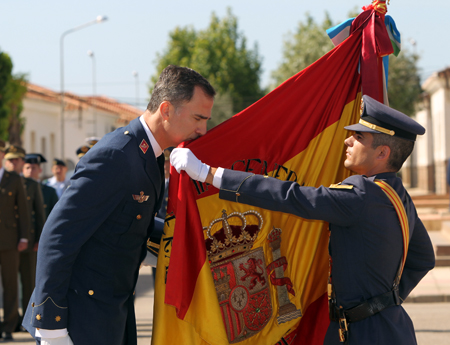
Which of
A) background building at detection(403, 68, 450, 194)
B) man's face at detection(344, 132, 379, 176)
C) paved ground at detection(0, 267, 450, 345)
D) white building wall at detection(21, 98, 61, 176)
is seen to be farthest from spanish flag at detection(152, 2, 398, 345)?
white building wall at detection(21, 98, 61, 176)

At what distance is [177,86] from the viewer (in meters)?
2.76

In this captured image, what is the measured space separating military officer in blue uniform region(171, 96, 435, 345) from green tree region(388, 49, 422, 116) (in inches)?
1131

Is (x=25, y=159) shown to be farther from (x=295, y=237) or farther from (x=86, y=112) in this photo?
(x=86, y=112)

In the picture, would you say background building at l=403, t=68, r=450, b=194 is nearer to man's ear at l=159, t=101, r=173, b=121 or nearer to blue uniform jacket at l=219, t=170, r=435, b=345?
blue uniform jacket at l=219, t=170, r=435, b=345

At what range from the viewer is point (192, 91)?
9.11ft

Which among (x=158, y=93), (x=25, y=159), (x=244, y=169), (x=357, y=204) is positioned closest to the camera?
(x=357, y=204)

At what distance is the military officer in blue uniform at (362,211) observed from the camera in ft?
8.62

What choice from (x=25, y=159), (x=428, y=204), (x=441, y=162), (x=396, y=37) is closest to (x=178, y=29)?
(x=441, y=162)

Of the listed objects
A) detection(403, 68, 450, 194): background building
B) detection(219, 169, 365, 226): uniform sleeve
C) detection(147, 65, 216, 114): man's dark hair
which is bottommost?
detection(219, 169, 365, 226): uniform sleeve

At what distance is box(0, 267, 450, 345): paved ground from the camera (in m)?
6.54

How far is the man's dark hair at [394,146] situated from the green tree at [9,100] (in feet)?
84.8

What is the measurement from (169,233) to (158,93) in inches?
29.9

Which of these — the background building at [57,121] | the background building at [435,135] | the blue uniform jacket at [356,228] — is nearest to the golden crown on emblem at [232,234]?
the blue uniform jacket at [356,228]

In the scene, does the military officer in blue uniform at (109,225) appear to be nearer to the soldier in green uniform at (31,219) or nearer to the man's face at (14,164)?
the soldier in green uniform at (31,219)
